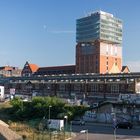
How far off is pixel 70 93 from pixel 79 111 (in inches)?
1237

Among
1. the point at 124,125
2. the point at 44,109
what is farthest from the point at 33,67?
the point at 124,125

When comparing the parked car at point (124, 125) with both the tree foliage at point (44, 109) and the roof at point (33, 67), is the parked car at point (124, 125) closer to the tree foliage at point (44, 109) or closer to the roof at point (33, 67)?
the tree foliage at point (44, 109)

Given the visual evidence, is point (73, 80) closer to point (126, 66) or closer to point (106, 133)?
point (106, 133)

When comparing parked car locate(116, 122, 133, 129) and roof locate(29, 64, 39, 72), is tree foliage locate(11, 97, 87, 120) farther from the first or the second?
roof locate(29, 64, 39, 72)

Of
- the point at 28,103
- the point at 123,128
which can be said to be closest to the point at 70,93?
the point at 28,103

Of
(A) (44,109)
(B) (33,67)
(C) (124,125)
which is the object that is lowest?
(C) (124,125)

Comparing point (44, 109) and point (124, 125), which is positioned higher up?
point (44, 109)

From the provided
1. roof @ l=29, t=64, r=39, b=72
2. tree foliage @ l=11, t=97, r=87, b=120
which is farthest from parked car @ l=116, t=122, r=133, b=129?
roof @ l=29, t=64, r=39, b=72

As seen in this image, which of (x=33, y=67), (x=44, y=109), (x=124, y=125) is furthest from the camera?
(x=33, y=67)

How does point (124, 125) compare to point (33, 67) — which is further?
point (33, 67)

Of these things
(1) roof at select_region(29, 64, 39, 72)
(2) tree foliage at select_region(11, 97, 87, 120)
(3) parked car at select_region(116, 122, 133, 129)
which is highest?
(1) roof at select_region(29, 64, 39, 72)

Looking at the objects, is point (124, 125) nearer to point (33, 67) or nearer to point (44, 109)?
point (44, 109)

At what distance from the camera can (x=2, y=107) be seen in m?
99.4

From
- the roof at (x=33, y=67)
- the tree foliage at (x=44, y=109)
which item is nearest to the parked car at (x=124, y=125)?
the tree foliage at (x=44, y=109)
